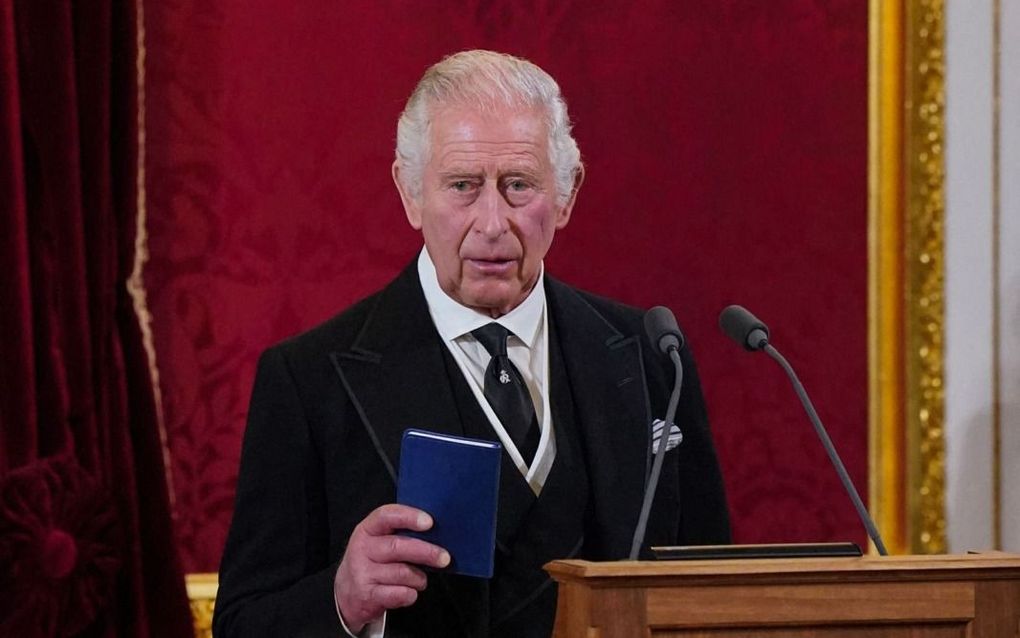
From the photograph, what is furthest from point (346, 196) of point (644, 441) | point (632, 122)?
point (644, 441)

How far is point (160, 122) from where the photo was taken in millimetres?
2965

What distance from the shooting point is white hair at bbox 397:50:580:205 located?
85.4 inches

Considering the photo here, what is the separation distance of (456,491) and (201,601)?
1.44 metres

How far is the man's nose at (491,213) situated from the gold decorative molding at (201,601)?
123cm

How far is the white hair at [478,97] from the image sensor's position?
2170mm

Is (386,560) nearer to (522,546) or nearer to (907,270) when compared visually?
(522,546)

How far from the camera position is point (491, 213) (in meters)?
2.14

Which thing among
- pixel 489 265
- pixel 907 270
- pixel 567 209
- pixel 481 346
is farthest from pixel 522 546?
pixel 907 270

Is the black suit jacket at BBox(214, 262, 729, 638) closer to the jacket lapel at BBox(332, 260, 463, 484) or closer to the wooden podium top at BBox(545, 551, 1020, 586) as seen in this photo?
the jacket lapel at BBox(332, 260, 463, 484)

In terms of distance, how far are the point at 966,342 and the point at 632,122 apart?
A: 937mm

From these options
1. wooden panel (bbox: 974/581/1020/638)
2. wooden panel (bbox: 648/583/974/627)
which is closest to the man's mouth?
wooden panel (bbox: 648/583/974/627)

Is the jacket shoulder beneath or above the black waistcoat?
above

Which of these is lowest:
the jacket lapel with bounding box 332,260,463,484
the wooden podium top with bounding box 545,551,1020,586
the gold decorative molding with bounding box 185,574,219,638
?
the gold decorative molding with bounding box 185,574,219,638

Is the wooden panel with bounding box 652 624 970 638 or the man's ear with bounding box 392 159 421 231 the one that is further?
the man's ear with bounding box 392 159 421 231
